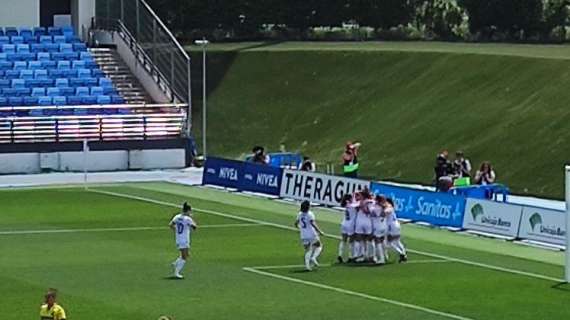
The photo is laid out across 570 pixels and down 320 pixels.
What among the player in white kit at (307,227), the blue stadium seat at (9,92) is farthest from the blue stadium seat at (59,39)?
the player in white kit at (307,227)

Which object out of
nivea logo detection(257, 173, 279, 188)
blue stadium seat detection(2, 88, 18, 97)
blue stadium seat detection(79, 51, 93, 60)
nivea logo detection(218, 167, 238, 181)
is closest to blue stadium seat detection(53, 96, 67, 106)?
blue stadium seat detection(2, 88, 18, 97)

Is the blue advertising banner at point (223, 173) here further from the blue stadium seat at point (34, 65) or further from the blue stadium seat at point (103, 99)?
the blue stadium seat at point (34, 65)

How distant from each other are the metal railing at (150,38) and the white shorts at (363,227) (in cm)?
3516

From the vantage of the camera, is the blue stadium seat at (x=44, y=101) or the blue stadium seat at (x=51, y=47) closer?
the blue stadium seat at (x=44, y=101)

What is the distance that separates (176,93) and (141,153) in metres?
A: 7.38

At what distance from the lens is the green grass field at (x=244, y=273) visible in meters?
32.3

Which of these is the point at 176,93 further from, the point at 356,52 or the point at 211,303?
the point at 211,303

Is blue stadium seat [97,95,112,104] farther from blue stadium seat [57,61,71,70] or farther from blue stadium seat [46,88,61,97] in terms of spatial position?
blue stadium seat [57,61,71,70]

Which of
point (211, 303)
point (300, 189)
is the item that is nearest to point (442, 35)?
point (300, 189)

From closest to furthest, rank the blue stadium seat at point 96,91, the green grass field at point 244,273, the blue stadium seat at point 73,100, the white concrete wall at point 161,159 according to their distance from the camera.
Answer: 1. the green grass field at point 244,273
2. the white concrete wall at point 161,159
3. the blue stadium seat at point 73,100
4. the blue stadium seat at point 96,91

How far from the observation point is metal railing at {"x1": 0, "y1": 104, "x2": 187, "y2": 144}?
6944 cm

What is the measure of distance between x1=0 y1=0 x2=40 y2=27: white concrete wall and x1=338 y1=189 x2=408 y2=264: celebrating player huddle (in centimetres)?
4456

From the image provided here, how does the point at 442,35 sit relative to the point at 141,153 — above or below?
above

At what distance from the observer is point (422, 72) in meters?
75.2
